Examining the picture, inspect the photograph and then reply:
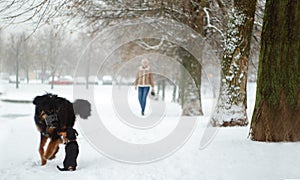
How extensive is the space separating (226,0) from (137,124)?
4651mm

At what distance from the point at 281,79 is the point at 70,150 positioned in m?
3.51

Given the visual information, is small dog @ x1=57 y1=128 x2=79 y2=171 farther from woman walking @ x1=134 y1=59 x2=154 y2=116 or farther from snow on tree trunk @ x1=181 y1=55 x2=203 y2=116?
snow on tree trunk @ x1=181 y1=55 x2=203 y2=116

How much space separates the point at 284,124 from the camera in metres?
5.09

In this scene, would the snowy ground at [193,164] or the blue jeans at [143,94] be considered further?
the blue jeans at [143,94]

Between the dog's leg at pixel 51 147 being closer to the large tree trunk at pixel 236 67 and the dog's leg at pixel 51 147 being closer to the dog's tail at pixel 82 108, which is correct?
the dog's tail at pixel 82 108

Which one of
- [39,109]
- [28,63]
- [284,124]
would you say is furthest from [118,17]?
[28,63]

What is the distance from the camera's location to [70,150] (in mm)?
4766

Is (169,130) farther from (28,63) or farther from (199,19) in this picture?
(28,63)

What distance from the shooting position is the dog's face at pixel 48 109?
4828mm

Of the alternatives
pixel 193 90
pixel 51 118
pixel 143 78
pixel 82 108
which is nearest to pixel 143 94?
pixel 143 78

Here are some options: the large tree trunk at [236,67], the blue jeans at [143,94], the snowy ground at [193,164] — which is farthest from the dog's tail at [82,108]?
the blue jeans at [143,94]

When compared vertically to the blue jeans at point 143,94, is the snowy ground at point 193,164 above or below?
below

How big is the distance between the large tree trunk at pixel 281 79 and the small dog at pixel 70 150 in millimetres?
3014

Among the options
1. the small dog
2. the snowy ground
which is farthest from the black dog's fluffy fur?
the snowy ground
